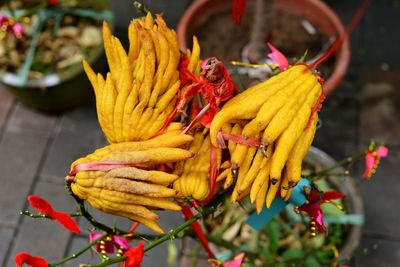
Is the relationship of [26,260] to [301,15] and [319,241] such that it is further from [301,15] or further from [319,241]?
[301,15]

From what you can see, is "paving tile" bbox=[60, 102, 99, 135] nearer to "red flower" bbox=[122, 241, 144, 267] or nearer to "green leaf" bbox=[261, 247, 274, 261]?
"green leaf" bbox=[261, 247, 274, 261]

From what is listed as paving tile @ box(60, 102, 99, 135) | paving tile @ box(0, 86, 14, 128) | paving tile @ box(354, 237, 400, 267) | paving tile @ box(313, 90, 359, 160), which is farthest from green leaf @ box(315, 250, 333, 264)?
paving tile @ box(0, 86, 14, 128)

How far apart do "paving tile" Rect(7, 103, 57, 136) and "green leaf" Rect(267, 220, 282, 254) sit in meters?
0.86

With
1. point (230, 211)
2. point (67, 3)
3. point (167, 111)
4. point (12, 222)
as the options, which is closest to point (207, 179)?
point (167, 111)

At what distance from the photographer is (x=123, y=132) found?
0.68 meters

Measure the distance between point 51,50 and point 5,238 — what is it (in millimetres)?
612

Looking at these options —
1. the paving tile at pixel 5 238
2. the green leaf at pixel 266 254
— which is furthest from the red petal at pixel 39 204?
the paving tile at pixel 5 238

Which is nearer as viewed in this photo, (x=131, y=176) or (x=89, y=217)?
(x=131, y=176)

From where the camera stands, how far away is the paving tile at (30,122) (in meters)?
1.82

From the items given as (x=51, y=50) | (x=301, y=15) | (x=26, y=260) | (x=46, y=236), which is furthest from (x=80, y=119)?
(x=26, y=260)

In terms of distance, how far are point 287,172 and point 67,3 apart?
1.35 metres

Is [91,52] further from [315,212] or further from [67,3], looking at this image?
[315,212]

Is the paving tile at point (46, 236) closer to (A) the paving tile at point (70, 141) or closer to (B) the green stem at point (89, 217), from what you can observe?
(A) the paving tile at point (70, 141)

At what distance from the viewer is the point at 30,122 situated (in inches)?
72.2
